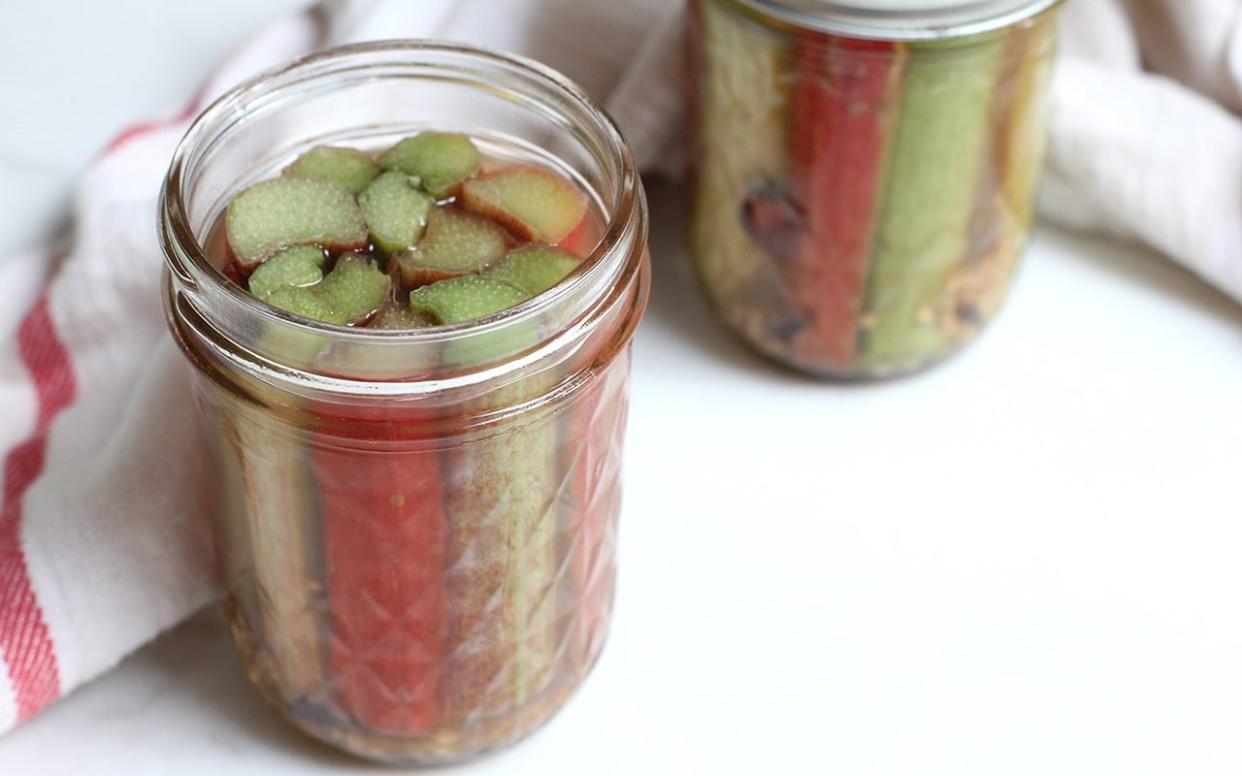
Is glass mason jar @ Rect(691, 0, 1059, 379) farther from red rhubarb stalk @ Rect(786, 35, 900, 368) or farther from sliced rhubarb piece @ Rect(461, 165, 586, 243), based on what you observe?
sliced rhubarb piece @ Rect(461, 165, 586, 243)

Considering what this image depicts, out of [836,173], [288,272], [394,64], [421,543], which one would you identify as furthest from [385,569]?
[836,173]

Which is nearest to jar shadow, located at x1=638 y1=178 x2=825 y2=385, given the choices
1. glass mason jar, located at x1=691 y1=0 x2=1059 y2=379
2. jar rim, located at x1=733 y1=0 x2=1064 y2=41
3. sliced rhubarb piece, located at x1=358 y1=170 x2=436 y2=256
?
glass mason jar, located at x1=691 y1=0 x2=1059 y2=379

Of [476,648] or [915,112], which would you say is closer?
[476,648]

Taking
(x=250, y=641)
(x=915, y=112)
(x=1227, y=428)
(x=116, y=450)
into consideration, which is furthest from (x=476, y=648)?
(x=1227, y=428)

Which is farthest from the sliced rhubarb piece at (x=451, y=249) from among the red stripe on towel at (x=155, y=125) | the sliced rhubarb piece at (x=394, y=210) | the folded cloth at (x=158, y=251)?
the red stripe on towel at (x=155, y=125)

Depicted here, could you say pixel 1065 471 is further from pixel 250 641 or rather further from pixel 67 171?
pixel 67 171

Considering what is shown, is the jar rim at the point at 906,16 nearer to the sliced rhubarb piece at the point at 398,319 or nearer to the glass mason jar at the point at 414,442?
the glass mason jar at the point at 414,442
